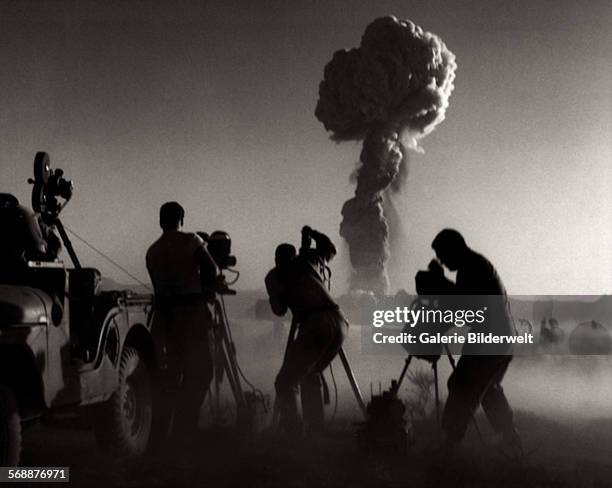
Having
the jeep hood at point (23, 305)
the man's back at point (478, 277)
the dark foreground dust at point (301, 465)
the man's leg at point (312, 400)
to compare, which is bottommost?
the dark foreground dust at point (301, 465)

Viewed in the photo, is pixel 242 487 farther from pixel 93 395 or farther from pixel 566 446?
pixel 566 446

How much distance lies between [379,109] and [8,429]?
52.1 metres

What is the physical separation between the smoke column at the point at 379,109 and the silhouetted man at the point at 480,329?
48.7 metres

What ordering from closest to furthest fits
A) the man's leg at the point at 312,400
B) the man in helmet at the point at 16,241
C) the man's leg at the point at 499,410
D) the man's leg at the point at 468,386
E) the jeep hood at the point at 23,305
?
1. the jeep hood at the point at 23,305
2. the man in helmet at the point at 16,241
3. the man's leg at the point at 468,386
4. the man's leg at the point at 499,410
5. the man's leg at the point at 312,400

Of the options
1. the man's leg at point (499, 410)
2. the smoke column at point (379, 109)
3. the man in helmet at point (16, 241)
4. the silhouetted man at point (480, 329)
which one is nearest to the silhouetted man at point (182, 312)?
the man in helmet at point (16, 241)

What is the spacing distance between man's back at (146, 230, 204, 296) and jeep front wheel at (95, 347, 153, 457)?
62 cm

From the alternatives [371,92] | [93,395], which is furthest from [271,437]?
[371,92]

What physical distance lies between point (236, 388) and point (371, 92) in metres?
48.6

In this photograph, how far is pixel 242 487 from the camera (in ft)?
17.6

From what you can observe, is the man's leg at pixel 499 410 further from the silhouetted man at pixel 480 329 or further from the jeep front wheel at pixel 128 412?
the jeep front wheel at pixel 128 412

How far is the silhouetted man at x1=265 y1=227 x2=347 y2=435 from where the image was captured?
6.39 metres

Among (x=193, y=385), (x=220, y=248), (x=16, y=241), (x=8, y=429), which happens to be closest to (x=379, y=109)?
(x=220, y=248)

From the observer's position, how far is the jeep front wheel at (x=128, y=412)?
5.38 meters

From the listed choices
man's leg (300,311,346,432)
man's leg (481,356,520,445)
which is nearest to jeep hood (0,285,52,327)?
man's leg (300,311,346,432)
